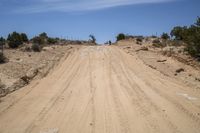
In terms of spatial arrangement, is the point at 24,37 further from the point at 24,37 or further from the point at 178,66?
the point at 178,66

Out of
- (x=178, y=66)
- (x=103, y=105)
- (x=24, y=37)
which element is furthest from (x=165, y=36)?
(x=103, y=105)

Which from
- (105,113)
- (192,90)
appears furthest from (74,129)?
(192,90)

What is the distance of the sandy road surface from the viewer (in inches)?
343

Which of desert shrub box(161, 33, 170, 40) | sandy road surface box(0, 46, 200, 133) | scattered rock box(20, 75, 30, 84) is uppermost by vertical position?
desert shrub box(161, 33, 170, 40)

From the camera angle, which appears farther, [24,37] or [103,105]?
[24,37]

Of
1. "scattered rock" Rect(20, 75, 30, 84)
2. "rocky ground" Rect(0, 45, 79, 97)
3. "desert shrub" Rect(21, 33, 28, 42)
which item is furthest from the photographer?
"desert shrub" Rect(21, 33, 28, 42)

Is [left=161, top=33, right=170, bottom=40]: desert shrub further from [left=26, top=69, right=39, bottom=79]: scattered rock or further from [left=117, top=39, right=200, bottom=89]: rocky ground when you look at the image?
[left=26, top=69, right=39, bottom=79]: scattered rock

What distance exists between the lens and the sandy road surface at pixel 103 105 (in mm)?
8711

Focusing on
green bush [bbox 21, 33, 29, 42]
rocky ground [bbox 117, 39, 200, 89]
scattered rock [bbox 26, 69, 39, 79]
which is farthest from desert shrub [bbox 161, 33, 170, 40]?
scattered rock [bbox 26, 69, 39, 79]

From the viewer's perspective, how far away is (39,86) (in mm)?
14500

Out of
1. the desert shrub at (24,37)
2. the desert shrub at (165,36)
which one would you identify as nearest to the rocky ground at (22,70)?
the desert shrub at (24,37)

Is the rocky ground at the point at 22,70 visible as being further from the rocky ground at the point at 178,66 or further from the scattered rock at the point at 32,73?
the rocky ground at the point at 178,66

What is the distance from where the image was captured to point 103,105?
10812 mm

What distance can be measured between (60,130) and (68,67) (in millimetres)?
11345
